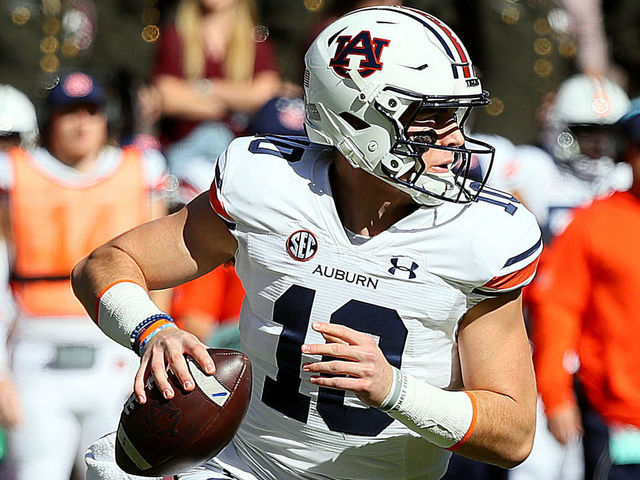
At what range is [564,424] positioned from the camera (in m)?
4.62

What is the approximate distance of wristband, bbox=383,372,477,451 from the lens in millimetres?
2635

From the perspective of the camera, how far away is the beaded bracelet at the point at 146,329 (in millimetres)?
2766

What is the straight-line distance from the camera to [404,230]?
2.86 metres

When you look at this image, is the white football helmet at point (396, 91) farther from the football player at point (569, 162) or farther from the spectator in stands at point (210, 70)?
the spectator in stands at point (210, 70)

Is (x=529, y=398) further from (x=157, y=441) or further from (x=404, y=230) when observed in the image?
(x=157, y=441)

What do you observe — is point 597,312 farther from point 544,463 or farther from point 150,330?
point 150,330

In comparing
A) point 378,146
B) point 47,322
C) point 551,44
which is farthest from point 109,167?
point 551,44

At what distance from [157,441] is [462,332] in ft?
2.61

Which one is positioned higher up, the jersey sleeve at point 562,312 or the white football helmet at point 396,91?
the white football helmet at point 396,91

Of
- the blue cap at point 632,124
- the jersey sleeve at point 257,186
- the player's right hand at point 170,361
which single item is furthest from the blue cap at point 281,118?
the player's right hand at point 170,361

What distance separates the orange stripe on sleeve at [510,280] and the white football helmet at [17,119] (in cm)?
383

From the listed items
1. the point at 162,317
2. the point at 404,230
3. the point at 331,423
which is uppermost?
the point at 404,230

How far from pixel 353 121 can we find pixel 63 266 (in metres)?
2.42

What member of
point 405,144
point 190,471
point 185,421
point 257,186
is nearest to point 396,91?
point 405,144
